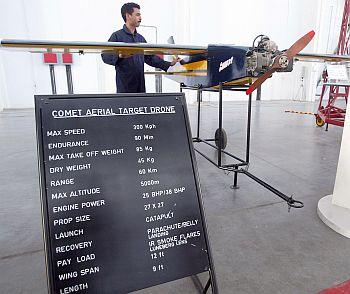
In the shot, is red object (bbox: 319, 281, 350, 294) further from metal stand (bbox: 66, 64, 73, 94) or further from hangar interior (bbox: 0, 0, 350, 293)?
metal stand (bbox: 66, 64, 73, 94)

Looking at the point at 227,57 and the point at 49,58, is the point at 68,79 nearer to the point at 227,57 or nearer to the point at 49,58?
the point at 49,58

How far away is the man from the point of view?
3.14 m

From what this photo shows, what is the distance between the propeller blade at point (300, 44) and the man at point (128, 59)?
1.92 meters

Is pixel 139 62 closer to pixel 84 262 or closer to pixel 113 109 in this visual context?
pixel 113 109

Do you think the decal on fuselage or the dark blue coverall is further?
the dark blue coverall

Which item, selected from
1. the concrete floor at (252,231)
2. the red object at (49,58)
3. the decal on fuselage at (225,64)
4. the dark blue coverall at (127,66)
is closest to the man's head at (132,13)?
the dark blue coverall at (127,66)

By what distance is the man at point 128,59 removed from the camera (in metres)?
3.14

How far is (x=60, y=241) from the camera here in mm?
948

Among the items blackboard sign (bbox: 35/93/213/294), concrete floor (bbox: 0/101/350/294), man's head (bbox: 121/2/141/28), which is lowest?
concrete floor (bbox: 0/101/350/294)

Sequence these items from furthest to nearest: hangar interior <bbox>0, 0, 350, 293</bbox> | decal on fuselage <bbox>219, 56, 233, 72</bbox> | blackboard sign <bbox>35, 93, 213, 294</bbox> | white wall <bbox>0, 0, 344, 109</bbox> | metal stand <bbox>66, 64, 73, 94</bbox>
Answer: metal stand <bbox>66, 64, 73, 94</bbox> → white wall <bbox>0, 0, 344, 109</bbox> → decal on fuselage <bbox>219, 56, 233, 72</bbox> → hangar interior <bbox>0, 0, 350, 293</bbox> → blackboard sign <bbox>35, 93, 213, 294</bbox>

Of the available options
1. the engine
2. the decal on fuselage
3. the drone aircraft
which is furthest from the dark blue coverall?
the engine

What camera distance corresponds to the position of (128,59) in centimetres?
321

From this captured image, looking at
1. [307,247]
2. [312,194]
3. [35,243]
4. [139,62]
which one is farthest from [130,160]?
[139,62]

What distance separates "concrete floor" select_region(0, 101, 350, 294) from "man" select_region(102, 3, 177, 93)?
1380mm
